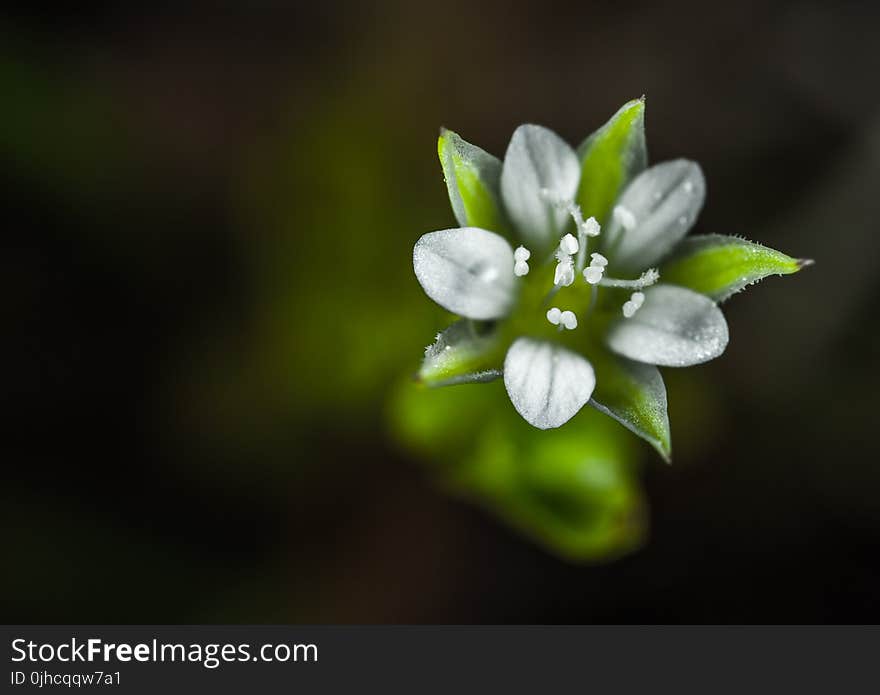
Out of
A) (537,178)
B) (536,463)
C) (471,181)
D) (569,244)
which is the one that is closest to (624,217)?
(569,244)

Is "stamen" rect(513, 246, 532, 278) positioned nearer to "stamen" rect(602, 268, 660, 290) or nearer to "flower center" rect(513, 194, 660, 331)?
"flower center" rect(513, 194, 660, 331)

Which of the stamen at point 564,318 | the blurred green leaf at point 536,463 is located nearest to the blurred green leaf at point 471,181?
the stamen at point 564,318

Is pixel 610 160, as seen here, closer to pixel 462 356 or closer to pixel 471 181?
pixel 471 181

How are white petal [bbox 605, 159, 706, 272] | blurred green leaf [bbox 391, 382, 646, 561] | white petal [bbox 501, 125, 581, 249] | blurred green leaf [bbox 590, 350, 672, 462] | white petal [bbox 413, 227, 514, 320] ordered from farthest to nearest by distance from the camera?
1. blurred green leaf [bbox 391, 382, 646, 561]
2. white petal [bbox 605, 159, 706, 272]
3. white petal [bbox 501, 125, 581, 249]
4. white petal [bbox 413, 227, 514, 320]
5. blurred green leaf [bbox 590, 350, 672, 462]

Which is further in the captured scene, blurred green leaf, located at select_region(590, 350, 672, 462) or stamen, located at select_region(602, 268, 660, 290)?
stamen, located at select_region(602, 268, 660, 290)

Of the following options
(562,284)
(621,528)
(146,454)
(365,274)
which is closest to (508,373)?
(562,284)

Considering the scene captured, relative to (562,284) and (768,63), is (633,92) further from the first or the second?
(562,284)

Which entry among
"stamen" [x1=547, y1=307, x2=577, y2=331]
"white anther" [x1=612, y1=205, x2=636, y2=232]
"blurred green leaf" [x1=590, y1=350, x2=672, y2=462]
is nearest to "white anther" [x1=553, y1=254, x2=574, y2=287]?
"stamen" [x1=547, y1=307, x2=577, y2=331]
